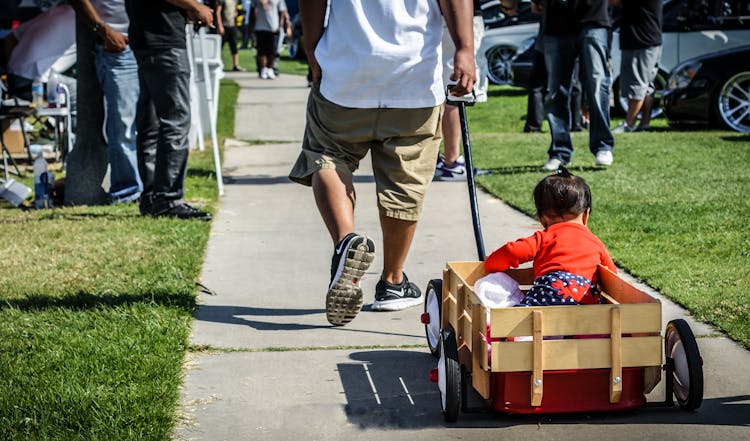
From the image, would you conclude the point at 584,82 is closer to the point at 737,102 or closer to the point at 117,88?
the point at 737,102

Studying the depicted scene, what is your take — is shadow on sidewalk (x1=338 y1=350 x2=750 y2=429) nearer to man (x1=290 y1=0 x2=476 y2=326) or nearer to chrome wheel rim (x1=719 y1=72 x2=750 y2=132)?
man (x1=290 y1=0 x2=476 y2=326)

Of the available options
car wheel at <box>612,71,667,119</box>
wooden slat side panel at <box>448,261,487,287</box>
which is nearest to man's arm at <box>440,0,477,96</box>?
wooden slat side panel at <box>448,261,487,287</box>

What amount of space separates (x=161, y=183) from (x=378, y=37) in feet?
10.6

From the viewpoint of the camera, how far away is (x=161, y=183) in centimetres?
747

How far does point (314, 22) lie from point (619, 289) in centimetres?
180

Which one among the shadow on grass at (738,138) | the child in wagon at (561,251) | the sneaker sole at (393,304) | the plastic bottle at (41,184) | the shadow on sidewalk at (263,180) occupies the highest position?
the child in wagon at (561,251)

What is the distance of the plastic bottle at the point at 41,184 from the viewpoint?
838 cm

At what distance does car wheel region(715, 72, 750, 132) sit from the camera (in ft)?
42.1

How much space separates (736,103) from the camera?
12969 millimetres

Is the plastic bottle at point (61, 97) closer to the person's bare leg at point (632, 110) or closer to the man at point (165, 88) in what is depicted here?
the man at point (165, 88)

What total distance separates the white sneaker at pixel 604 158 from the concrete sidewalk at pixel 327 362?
2.17 metres

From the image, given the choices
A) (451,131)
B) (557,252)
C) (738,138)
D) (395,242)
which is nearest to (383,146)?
(395,242)

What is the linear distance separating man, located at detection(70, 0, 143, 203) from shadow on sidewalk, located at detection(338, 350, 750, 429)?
433cm

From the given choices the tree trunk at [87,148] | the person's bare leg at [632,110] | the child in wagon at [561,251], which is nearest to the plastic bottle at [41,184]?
the tree trunk at [87,148]
